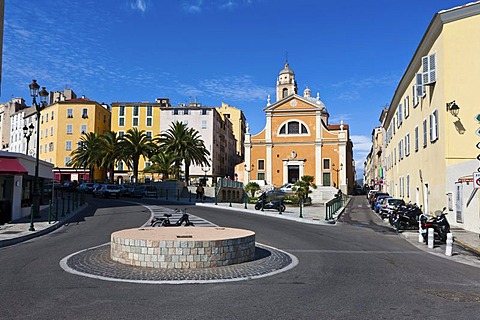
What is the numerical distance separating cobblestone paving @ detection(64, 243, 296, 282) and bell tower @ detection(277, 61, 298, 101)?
8787 centimetres

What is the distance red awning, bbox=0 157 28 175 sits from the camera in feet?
61.4

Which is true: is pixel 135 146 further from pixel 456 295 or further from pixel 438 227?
pixel 456 295

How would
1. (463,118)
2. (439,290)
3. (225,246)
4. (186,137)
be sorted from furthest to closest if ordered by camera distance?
1. (186,137)
2. (463,118)
3. (225,246)
4. (439,290)

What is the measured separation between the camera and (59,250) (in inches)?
494

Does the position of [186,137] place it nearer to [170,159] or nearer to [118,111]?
[170,159]

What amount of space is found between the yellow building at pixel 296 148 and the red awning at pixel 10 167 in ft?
175

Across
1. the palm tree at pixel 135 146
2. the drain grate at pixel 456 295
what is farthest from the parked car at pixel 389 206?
the palm tree at pixel 135 146

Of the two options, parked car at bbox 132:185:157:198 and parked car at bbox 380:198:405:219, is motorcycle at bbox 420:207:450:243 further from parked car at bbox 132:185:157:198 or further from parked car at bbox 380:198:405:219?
parked car at bbox 132:185:157:198

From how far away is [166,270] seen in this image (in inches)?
379

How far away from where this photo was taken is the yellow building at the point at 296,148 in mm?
70250

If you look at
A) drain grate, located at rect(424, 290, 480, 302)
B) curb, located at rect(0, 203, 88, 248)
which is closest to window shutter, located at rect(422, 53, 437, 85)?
drain grate, located at rect(424, 290, 480, 302)

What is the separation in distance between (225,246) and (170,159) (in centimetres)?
4669

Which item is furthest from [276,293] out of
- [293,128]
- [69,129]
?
[69,129]

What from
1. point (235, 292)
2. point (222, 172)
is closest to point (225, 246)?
point (235, 292)
